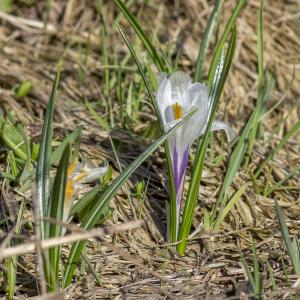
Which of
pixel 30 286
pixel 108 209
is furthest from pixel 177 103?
pixel 30 286

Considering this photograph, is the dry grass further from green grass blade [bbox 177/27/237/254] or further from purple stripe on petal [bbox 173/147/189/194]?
purple stripe on petal [bbox 173/147/189/194]

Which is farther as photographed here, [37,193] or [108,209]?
[108,209]

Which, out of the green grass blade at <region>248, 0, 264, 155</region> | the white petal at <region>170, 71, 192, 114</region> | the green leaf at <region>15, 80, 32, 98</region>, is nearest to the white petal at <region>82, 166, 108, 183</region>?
the white petal at <region>170, 71, 192, 114</region>

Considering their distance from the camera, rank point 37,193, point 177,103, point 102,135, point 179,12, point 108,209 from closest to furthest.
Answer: point 37,193 < point 177,103 < point 108,209 < point 102,135 < point 179,12

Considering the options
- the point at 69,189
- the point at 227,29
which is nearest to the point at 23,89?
the point at 227,29

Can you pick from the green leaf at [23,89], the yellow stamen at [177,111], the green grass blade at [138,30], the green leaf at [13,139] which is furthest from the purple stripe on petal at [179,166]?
the green leaf at [23,89]

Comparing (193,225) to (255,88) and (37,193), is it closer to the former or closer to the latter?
(37,193)

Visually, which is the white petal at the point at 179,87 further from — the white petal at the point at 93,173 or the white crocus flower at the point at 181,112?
the white petal at the point at 93,173
